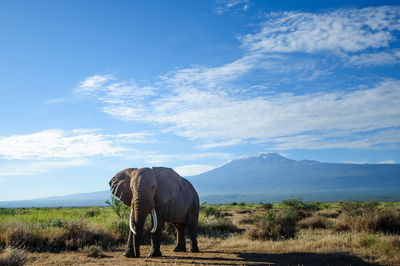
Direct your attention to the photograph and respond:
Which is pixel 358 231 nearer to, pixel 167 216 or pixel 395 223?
pixel 395 223

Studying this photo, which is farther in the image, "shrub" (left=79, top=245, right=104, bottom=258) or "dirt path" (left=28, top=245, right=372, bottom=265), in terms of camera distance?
"shrub" (left=79, top=245, right=104, bottom=258)

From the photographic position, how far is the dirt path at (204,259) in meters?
9.56

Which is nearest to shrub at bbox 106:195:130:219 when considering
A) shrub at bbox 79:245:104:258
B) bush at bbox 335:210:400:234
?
shrub at bbox 79:245:104:258

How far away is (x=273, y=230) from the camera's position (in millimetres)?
13977

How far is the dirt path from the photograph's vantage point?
9.56 meters

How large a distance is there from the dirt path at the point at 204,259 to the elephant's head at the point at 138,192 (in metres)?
0.99

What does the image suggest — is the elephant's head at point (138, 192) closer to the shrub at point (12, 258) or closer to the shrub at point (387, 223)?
the shrub at point (12, 258)

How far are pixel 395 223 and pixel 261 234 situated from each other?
17.9ft

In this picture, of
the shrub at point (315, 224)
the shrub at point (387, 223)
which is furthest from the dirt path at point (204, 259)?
the shrub at point (315, 224)

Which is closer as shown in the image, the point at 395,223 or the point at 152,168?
the point at 152,168

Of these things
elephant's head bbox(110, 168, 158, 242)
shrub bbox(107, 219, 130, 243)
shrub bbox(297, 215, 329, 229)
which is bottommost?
shrub bbox(297, 215, 329, 229)

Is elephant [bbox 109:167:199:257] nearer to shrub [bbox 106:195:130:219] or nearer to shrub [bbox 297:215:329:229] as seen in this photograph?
shrub [bbox 106:195:130:219]

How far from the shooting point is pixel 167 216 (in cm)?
1101

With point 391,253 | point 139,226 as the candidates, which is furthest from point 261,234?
point 139,226
